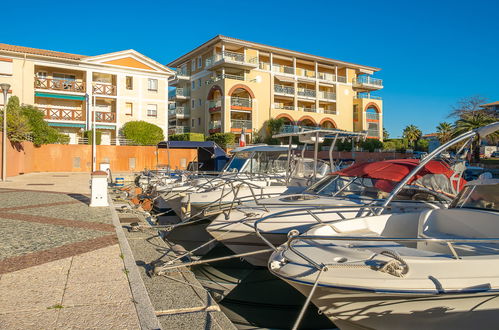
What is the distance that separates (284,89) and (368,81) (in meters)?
13.9

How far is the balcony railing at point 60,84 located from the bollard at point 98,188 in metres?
30.6

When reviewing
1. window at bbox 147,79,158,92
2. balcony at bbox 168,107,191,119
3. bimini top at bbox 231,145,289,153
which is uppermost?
window at bbox 147,79,158,92

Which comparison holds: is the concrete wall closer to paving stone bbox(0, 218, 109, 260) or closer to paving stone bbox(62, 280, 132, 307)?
paving stone bbox(0, 218, 109, 260)

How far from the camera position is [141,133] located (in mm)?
39125

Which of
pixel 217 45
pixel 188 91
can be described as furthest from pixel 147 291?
pixel 188 91

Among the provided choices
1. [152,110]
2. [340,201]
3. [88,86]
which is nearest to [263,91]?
[152,110]

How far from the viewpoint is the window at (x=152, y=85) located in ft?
140

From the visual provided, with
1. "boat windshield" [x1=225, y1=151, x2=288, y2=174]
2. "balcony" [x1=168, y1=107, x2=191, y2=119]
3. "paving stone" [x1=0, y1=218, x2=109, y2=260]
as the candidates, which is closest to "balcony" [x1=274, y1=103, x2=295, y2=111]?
"balcony" [x1=168, y1=107, x2=191, y2=119]

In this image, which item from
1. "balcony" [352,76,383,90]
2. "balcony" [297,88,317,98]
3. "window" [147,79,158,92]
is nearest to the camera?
"window" [147,79,158,92]

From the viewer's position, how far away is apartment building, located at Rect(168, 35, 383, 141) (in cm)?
4466

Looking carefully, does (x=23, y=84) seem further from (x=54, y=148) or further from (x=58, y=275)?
(x=58, y=275)

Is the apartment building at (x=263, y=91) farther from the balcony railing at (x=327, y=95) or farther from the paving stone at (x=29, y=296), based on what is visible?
the paving stone at (x=29, y=296)

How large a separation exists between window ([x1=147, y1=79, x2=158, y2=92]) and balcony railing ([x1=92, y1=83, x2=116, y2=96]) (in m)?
3.58

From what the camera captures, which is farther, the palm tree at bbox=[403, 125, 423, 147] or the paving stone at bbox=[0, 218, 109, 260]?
the palm tree at bbox=[403, 125, 423, 147]
